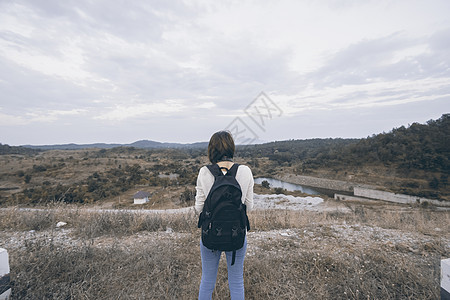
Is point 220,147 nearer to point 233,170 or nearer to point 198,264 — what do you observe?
point 233,170

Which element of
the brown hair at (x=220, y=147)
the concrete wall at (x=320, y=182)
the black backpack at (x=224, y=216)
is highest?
the brown hair at (x=220, y=147)

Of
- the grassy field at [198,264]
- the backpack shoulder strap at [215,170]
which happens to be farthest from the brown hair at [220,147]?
the grassy field at [198,264]

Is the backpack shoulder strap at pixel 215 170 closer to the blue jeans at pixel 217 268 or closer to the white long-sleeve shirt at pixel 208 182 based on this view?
the white long-sleeve shirt at pixel 208 182

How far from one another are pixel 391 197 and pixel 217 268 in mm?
32759

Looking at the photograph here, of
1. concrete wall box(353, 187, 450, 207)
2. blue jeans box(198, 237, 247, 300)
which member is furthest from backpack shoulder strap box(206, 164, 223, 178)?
concrete wall box(353, 187, 450, 207)

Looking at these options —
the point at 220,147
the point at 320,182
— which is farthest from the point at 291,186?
the point at 220,147

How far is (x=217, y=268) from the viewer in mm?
1903

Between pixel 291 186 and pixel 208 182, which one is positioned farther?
pixel 291 186

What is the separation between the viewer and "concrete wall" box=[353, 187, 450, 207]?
946 inches

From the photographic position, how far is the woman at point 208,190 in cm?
190

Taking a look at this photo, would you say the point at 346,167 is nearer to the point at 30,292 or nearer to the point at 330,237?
the point at 330,237

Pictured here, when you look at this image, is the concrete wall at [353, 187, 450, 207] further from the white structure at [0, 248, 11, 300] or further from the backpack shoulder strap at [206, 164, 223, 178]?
the white structure at [0, 248, 11, 300]

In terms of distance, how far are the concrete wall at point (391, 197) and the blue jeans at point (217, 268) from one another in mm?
30789

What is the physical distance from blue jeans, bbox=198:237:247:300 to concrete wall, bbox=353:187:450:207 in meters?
30.8
